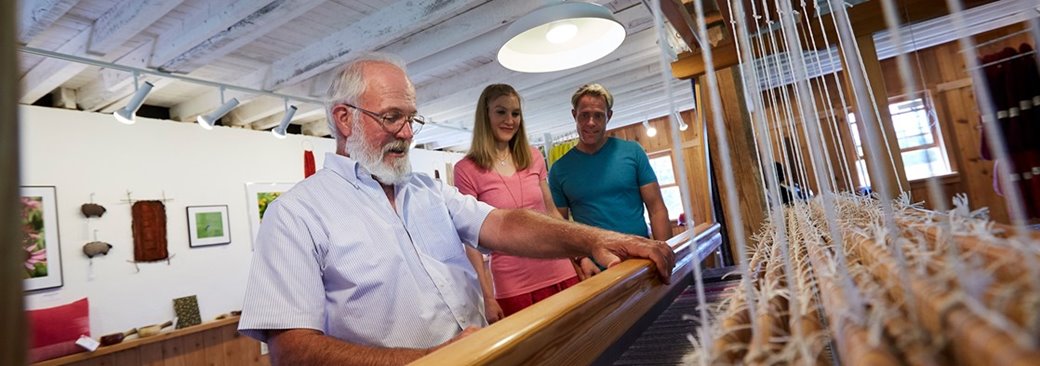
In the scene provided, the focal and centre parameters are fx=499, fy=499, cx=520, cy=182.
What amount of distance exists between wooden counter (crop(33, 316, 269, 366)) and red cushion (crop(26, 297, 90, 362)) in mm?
128

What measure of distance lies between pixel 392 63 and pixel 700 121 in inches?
56.7

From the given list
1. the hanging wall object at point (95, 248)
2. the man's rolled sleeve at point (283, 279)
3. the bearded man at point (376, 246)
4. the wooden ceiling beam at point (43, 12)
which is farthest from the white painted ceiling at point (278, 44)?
the man's rolled sleeve at point (283, 279)

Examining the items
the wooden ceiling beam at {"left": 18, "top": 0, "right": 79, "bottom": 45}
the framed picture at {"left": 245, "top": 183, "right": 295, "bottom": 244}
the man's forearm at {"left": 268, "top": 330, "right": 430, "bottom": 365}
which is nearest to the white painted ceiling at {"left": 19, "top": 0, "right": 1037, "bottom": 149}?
the wooden ceiling beam at {"left": 18, "top": 0, "right": 79, "bottom": 45}

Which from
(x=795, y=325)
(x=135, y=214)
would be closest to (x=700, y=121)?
(x=795, y=325)

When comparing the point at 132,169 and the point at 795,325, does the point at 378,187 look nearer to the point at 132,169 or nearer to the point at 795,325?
the point at 795,325

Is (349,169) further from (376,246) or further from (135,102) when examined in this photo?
(135,102)

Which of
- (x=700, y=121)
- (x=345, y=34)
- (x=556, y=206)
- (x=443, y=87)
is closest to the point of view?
(x=556, y=206)

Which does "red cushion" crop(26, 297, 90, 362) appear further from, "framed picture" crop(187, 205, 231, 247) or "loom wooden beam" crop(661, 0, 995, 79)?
"loom wooden beam" crop(661, 0, 995, 79)

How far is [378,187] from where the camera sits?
1286 millimetres

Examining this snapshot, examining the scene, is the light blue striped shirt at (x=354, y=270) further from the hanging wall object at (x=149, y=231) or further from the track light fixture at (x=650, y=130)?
the track light fixture at (x=650, y=130)

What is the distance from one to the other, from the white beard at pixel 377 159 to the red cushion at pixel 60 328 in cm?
293

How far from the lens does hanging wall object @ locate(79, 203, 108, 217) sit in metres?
3.70

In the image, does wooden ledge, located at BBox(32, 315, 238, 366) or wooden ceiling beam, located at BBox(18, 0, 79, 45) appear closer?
wooden ceiling beam, located at BBox(18, 0, 79, 45)

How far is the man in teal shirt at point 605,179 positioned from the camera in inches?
74.9
